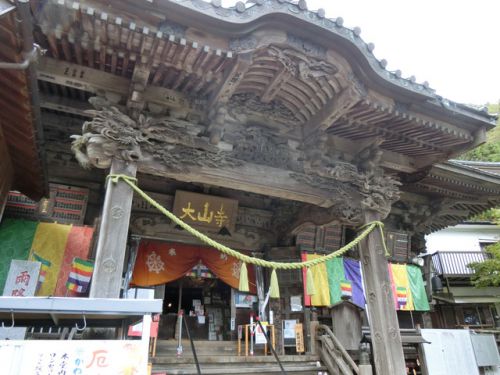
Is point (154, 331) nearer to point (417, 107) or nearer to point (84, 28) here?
point (84, 28)

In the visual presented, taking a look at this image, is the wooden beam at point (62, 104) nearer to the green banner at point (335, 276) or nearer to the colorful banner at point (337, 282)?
the colorful banner at point (337, 282)

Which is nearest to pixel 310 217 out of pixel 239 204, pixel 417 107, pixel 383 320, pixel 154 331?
pixel 239 204

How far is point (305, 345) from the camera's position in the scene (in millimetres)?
8695

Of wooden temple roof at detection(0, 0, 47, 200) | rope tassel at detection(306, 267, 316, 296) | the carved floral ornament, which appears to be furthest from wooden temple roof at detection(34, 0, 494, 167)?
rope tassel at detection(306, 267, 316, 296)

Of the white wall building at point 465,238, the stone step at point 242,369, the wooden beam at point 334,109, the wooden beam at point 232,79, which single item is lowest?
the stone step at point 242,369

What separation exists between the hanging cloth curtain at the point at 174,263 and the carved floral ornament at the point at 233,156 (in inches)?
145

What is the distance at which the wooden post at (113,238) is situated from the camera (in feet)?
13.9

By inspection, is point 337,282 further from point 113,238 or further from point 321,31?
point 113,238

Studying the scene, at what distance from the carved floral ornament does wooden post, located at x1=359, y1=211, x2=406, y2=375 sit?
550mm

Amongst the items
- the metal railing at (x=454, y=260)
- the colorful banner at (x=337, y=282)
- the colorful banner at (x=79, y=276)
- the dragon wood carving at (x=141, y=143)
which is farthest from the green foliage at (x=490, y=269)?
the colorful banner at (x=79, y=276)

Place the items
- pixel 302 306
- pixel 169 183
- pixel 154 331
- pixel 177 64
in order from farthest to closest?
pixel 302 306, pixel 169 183, pixel 154 331, pixel 177 64

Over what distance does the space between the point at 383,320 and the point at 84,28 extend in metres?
6.15

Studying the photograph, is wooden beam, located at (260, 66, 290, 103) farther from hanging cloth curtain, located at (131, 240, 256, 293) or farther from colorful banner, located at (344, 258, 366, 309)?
colorful banner, located at (344, 258, 366, 309)

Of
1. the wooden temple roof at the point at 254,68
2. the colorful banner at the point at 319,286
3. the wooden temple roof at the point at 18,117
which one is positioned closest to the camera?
the wooden temple roof at the point at 18,117
